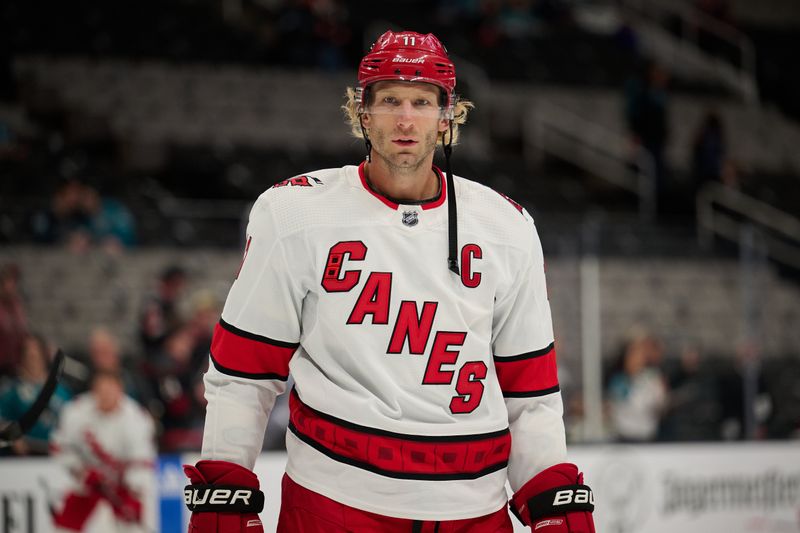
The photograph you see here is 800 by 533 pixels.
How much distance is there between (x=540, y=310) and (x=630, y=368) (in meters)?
4.45

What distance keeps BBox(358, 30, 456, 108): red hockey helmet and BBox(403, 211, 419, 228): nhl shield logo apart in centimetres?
23

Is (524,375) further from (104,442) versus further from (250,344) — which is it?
(104,442)

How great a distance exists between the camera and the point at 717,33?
1306 cm

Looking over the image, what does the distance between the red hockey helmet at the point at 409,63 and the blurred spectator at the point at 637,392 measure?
4.46 metres

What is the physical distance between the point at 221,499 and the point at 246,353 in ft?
0.95

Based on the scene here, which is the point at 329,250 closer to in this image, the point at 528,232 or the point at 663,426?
the point at 528,232

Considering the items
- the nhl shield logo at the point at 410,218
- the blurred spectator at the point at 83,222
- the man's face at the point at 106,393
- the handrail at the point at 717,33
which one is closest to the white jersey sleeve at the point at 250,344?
the nhl shield logo at the point at 410,218

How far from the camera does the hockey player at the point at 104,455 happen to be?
4992 mm

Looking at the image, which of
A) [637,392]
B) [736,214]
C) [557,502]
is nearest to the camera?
[557,502]

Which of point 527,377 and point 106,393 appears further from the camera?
point 106,393

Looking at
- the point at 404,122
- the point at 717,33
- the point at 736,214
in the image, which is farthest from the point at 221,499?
the point at 717,33

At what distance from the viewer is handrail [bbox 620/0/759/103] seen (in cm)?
1277

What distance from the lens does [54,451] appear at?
506cm

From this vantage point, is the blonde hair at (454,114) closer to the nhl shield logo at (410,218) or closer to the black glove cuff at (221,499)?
the nhl shield logo at (410,218)
